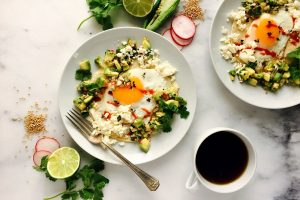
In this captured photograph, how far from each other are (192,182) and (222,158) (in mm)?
210

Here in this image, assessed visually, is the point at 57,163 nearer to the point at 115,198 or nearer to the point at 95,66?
the point at 115,198

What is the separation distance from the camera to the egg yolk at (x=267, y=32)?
2502 millimetres

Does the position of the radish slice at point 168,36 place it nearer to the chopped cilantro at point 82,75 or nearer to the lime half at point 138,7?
the lime half at point 138,7

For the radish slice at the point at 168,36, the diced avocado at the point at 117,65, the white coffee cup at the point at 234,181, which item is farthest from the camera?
the radish slice at the point at 168,36

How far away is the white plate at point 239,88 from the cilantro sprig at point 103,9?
549mm

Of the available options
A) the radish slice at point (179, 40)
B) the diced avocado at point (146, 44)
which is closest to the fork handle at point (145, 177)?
the diced avocado at point (146, 44)

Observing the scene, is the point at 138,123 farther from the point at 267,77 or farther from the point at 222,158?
the point at 267,77

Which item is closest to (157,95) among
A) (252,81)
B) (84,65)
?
(84,65)

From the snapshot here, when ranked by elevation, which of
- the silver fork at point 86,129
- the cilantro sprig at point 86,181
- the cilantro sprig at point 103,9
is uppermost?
the cilantro sprig at point 103,9

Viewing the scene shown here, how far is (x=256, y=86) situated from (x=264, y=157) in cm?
42

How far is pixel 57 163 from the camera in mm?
2463

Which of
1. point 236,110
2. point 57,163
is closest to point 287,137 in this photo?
point 236,110

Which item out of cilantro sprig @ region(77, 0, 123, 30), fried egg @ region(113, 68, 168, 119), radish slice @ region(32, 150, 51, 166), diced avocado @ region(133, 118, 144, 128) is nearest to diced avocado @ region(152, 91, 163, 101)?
fried egg @ region(113, 68, 168, 119)

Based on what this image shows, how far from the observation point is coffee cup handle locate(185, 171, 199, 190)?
2.41m
